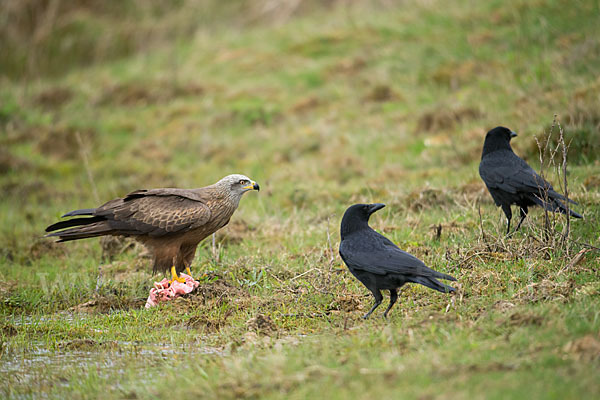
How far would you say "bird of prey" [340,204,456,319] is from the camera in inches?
181

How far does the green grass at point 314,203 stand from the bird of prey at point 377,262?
0.93 ft

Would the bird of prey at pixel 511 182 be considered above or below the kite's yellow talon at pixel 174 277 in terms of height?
above

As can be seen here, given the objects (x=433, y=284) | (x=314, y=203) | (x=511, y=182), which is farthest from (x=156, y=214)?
(x=511, y=182)

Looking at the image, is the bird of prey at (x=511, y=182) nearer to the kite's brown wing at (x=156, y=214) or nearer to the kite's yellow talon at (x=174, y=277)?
the kite's brown wing at (x=156, y=214)

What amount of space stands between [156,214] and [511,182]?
349 centimetres

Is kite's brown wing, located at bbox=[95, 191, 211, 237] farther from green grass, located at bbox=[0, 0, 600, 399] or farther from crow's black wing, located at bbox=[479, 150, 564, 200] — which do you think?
crow's black wing, located at bbox=[479, 150, 564, 200]

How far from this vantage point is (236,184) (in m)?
6.52

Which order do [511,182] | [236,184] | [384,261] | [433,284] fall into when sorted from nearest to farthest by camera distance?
[433,284] < [384,261] < [511,182] < [236,184]

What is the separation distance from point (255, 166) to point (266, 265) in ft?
16.0

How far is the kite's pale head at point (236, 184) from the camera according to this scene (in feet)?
21.2

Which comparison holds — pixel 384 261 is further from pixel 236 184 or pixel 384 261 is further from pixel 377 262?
pixel 236 184

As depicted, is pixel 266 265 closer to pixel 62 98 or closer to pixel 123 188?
pixel 123 188

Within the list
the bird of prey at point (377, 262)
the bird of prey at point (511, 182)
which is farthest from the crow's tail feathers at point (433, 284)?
the bird of prey at point (511, 182)

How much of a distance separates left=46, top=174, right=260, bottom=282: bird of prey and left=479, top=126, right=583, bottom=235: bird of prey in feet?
8.73
